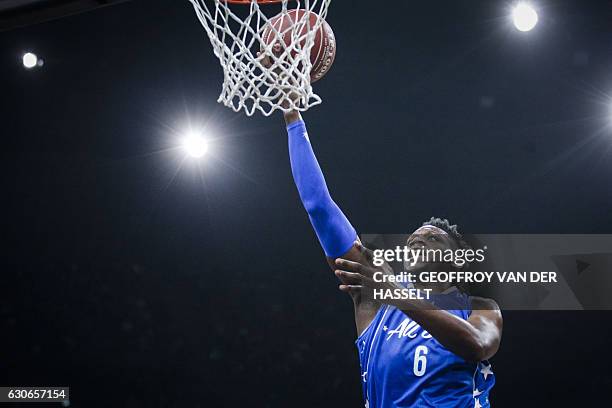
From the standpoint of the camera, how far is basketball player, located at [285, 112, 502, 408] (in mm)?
1406

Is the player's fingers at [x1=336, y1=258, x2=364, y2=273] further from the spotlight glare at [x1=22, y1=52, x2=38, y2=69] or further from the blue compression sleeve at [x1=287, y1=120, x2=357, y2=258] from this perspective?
the spotlight glare at [x1=22, y1=52, x2=38, y2=69]

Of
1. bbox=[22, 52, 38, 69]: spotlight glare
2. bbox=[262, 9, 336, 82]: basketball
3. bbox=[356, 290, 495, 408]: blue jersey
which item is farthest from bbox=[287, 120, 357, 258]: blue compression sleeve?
bbox=[22, 52, 38, 69]: spotlight glare

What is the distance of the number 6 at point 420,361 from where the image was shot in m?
1.64

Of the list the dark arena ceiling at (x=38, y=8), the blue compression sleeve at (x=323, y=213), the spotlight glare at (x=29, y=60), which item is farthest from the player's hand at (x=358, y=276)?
the spotlight glare at (x=29, y=60)

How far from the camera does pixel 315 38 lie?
6.11ft

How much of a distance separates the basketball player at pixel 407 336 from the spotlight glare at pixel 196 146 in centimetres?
244

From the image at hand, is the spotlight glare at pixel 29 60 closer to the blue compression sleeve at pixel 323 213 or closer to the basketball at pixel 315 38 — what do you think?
the basketball at pixel 315 38

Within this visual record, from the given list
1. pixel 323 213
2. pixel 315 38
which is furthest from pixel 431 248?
pixel 315 38

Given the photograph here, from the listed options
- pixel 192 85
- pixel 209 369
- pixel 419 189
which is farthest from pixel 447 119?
pixel 209 369

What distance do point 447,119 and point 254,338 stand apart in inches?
66.7

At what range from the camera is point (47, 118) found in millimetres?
4285

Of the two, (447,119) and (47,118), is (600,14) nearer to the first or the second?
→ (447,119)

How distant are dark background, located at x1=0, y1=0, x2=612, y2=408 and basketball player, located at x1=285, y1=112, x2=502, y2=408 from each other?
211 cm

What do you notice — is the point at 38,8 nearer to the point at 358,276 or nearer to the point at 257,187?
the point at 358,276
